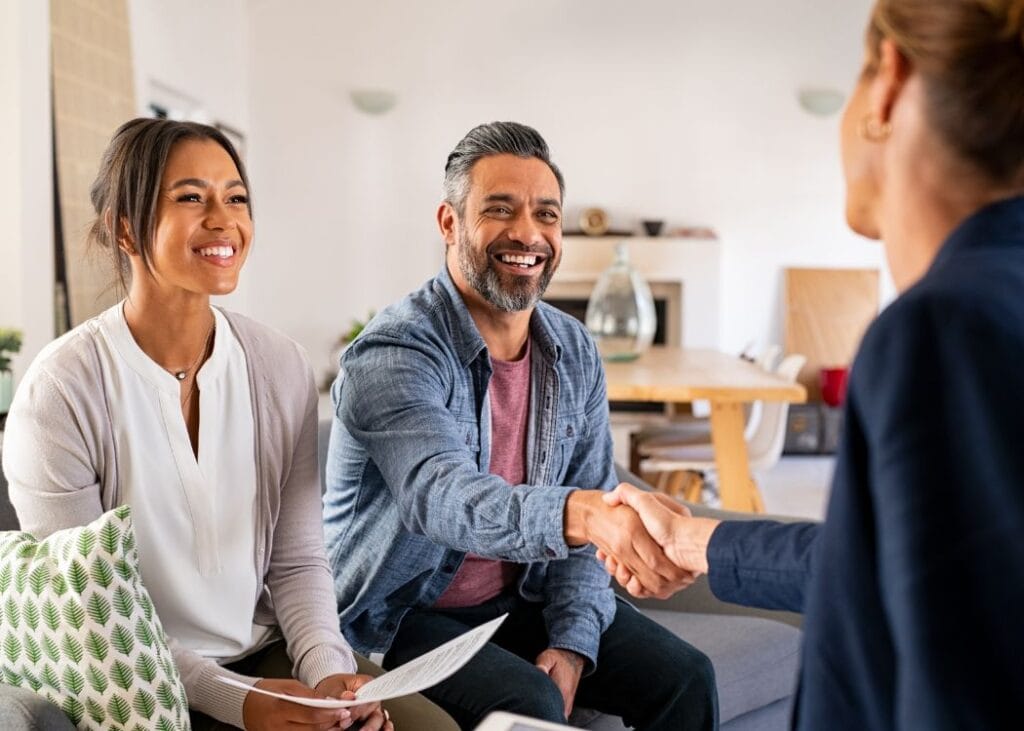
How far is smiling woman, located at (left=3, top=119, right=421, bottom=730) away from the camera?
1.52 metres

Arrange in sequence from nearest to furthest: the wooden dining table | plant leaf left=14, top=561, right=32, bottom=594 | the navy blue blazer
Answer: the navy blue blazer < plant leaf left=14, top=561, right=32, bottom=594 < the wooden dining table

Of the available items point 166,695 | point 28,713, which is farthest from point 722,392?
point 28,713

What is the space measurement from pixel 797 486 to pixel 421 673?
17.1 feet

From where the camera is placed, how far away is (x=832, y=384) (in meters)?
7.01

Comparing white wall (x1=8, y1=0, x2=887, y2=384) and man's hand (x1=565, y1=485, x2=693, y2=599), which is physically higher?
white wall (x1=8, y1=0, x2=887, y2=384)

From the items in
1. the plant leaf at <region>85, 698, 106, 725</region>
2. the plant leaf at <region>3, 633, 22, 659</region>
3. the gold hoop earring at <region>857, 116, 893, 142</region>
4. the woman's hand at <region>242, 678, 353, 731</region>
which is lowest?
the woman's hand at <region>242, 678, 353, 731</region>

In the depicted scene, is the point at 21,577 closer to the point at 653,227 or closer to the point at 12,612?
the point at 12,612

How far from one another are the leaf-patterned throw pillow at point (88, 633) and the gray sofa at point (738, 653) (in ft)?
2.64

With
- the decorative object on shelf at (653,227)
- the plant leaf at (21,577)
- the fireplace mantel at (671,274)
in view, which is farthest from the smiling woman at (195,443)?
the decorative object on shelf at (653,227)

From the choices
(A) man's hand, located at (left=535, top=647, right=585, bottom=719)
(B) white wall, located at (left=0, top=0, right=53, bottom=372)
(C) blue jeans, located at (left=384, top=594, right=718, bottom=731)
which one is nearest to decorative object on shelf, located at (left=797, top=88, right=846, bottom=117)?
(B) white wall, located at (left=0, top=0, right=53, bottom=372)

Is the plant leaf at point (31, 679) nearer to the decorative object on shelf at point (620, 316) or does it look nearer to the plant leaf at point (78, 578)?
the plant leaf at point (78, 578)

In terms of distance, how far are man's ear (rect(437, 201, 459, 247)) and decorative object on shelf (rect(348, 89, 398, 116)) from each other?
5.22 m

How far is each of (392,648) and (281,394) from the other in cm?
45

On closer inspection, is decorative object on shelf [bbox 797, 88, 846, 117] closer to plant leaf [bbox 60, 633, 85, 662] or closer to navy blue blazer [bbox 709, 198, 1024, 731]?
plant leaf [bbox 60, 633, 85, 662]
